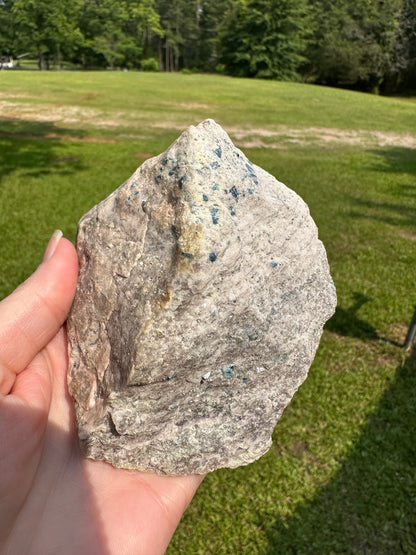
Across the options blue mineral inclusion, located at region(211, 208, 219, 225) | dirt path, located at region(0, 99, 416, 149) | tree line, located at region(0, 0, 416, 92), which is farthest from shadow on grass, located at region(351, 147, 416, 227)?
tree line, located at region(0, 0, 416, 92)

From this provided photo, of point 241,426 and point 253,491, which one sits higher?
point 241,426

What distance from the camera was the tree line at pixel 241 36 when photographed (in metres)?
35.7

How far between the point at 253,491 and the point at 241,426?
1.72 metres

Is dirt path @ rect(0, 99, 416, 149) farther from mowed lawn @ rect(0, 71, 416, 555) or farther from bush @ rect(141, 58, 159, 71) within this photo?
bush @ rect(141, 58, 159, 71)

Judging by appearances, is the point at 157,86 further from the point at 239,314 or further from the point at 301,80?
the point at 239,314

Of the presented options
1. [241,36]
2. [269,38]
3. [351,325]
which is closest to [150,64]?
[241,36]

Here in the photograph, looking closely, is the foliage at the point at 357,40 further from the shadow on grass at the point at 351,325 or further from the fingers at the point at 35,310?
the fingers at the point at 35,310

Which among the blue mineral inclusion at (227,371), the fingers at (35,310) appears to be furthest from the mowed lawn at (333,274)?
the fingers at (35,310)

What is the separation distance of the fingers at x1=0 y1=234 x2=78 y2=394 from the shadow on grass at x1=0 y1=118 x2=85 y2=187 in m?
8.59

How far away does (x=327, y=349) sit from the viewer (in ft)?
17.3

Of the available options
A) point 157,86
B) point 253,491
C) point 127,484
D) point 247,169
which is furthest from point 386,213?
point 157,86

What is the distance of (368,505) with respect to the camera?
3566 millimetres

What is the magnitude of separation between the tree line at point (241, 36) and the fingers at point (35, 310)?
3956cm

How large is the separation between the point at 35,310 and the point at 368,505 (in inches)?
122
